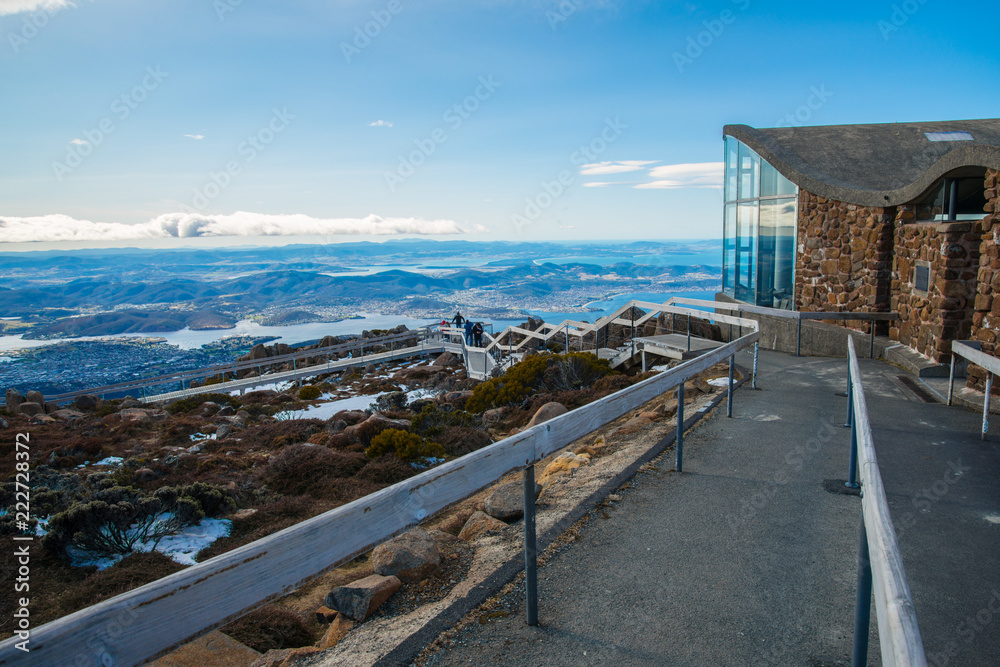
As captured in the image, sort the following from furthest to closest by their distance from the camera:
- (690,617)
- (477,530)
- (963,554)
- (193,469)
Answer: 1. (193,469)
2. (477,530)
3. (963,554)
4. (690,617)

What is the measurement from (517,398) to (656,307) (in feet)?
13.4

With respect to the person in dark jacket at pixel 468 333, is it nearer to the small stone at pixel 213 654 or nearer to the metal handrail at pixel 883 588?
the small stone at pixel 213 654

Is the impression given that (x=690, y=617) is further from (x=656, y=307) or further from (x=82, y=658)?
(x=656, y=307)

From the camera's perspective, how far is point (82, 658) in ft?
4.16

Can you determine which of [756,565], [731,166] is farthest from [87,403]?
[756,565]

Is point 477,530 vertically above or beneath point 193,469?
above

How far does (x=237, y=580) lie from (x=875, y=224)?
14403mm

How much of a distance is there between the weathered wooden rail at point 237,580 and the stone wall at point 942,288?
9.79m

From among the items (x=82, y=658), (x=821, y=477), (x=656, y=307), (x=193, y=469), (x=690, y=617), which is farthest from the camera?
(x=656, y=307)

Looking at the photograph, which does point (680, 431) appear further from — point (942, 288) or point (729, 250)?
Answer: point (729, 250)

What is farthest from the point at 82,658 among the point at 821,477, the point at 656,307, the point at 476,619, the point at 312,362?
the point at 312,362

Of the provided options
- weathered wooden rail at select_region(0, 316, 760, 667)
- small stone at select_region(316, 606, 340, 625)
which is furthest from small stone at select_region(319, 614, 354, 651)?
weathered wooden rail at select_region(0, 316, 760, 667)

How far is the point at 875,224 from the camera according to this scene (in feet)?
41.1

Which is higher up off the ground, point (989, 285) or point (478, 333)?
point (989, 285)
